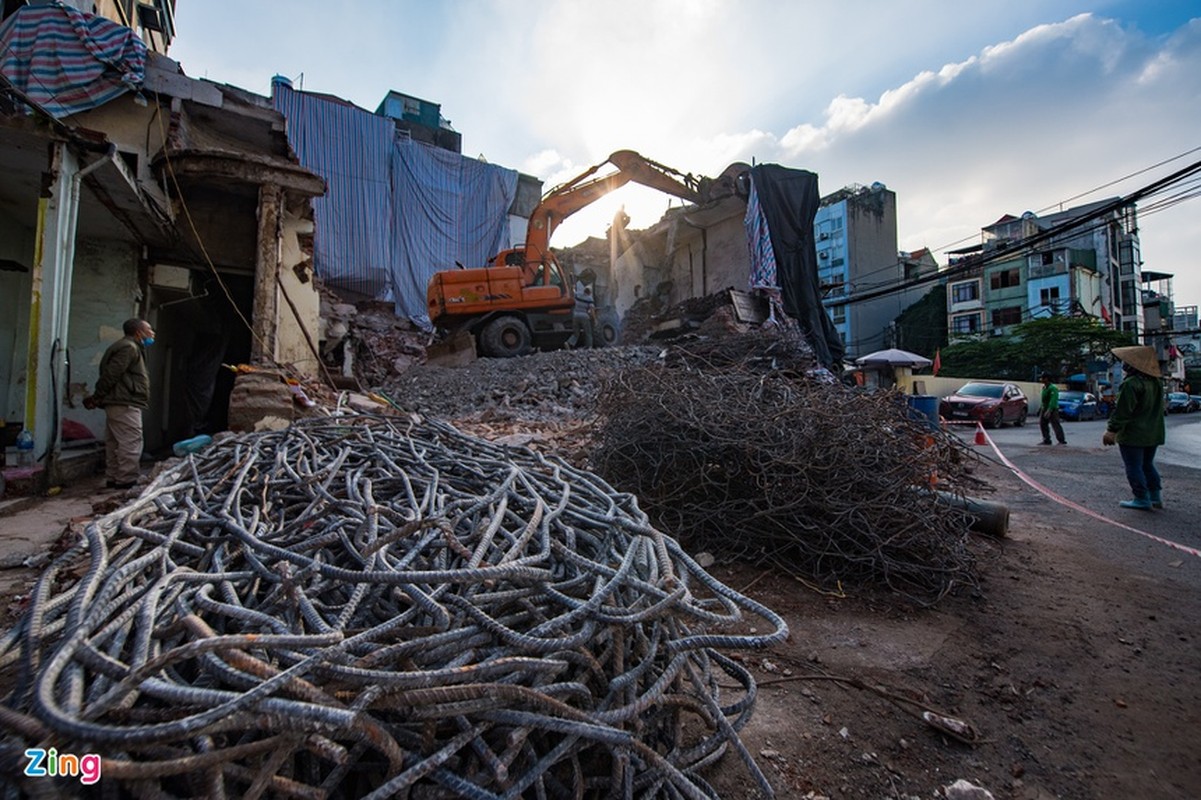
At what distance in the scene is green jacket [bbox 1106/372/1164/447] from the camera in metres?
4.52

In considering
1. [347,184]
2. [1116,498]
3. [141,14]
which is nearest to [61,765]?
[1116,498]

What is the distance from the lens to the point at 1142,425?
4574 mm

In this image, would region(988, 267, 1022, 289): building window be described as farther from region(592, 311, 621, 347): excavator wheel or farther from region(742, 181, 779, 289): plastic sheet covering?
region(592, 311, 621, 347): excavator wheel

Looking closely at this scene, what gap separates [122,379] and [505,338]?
7.34 metres

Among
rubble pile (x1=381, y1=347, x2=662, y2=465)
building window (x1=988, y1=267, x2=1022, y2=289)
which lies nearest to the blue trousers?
rubble pile (x1=381, y1=347, x2=662, y2=465)

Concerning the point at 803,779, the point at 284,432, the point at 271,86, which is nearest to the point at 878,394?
the point at 803,779

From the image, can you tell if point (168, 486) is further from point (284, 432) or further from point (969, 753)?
point (969, 753)

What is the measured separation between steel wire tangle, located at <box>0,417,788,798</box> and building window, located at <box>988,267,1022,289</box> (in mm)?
43702

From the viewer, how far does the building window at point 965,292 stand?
120ft

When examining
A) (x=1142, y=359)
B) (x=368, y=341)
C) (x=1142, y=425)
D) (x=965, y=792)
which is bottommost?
(x=965, y=792)

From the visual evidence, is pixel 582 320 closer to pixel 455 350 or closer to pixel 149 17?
pixel 455 350

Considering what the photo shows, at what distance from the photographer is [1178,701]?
6.08 feet

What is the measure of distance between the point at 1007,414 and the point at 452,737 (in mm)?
17922

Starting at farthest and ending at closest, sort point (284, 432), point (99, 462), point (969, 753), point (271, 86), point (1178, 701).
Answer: point (271, 86), point (99, 462), point (284, 432), point (1178, 701), point (969, 753)
